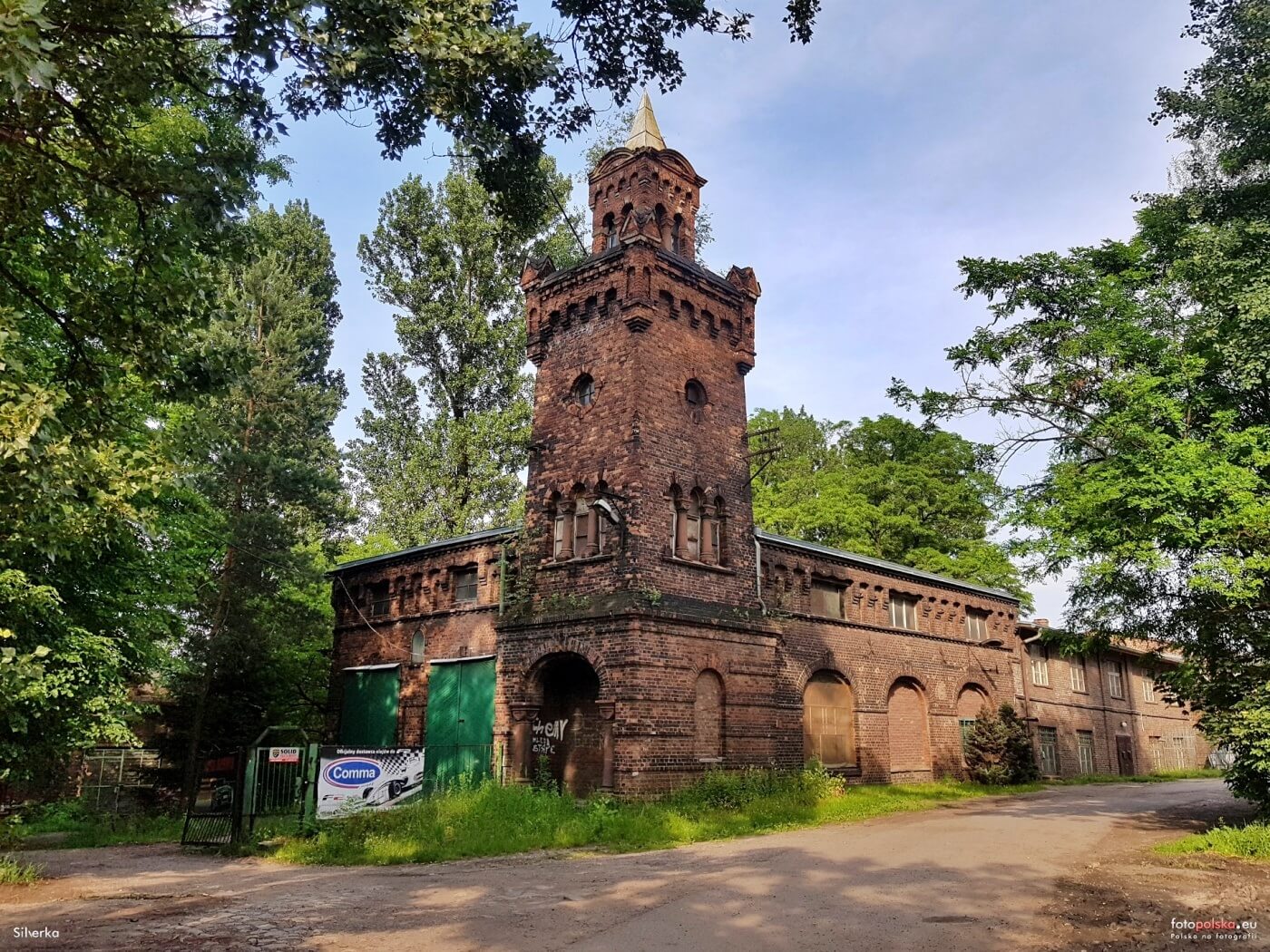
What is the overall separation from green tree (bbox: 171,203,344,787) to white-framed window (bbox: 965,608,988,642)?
19568 mm

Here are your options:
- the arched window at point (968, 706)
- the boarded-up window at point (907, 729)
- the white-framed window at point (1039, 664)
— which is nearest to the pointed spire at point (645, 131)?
the boarded-up window at point (907, 729)

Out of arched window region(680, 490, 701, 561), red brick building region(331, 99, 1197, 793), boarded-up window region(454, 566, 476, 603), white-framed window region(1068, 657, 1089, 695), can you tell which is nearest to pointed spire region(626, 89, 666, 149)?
red brick building region(331, 99, 1197, 793)

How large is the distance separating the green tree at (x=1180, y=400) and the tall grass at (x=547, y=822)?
263 inches

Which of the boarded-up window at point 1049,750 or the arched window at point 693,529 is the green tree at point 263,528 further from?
the boarded-up window at point 1049,750

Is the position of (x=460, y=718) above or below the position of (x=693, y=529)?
below

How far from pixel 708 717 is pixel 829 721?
560 cm

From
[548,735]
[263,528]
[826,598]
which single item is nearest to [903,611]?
[826,598]

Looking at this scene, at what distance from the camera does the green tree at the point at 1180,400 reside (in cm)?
1330

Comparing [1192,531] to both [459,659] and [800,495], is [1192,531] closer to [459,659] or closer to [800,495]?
[459,659]

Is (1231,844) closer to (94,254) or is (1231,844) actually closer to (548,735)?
(548,735)

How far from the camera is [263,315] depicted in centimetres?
2861

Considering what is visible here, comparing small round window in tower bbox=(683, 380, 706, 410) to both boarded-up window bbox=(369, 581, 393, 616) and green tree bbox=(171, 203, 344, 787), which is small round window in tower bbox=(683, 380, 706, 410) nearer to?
boarded-up window bbox=(369, 581, 393, 616)

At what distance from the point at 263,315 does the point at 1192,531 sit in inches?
1023

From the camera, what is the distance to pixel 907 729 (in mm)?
24594
